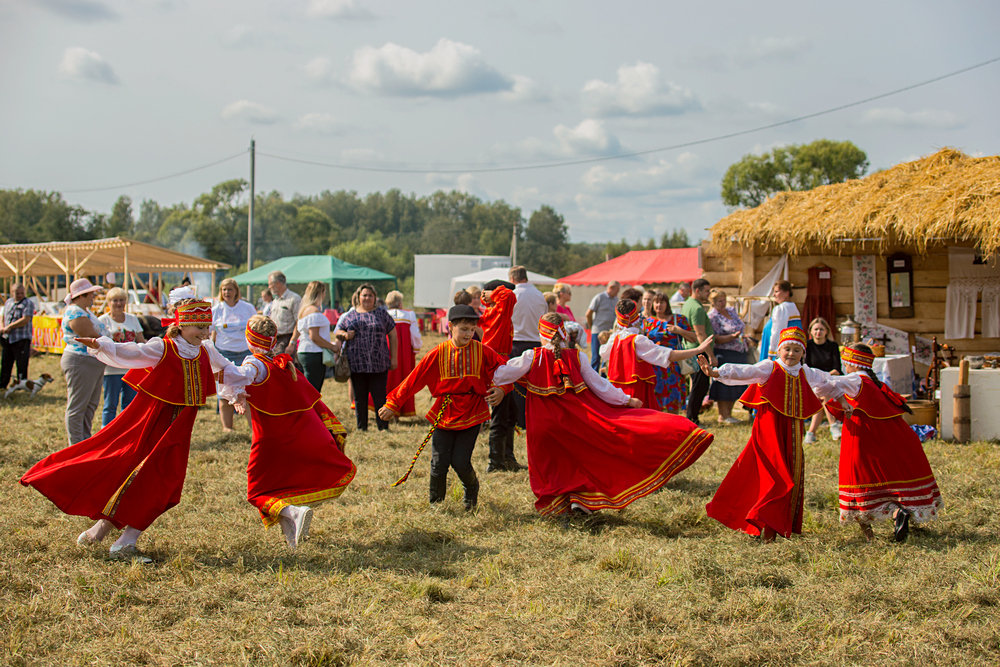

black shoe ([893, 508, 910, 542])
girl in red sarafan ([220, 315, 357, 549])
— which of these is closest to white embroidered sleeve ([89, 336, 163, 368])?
girl in red sarafan ([220, 315, 357, 549])

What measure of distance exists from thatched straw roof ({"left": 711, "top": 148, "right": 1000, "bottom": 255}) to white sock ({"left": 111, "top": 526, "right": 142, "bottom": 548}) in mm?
9219

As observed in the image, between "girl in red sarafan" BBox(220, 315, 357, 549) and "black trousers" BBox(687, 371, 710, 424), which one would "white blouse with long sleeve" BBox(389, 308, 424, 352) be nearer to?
"black trousers" BBox(687, 371, 710, 424)

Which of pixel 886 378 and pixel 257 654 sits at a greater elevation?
pixel 886 378

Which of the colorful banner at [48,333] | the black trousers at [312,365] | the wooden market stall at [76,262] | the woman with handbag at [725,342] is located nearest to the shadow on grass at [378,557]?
the black trousers at [312,365]

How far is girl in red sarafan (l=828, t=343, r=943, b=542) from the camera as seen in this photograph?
5.40 meters

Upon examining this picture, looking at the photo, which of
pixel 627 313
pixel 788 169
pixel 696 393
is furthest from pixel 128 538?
pixel 788 169

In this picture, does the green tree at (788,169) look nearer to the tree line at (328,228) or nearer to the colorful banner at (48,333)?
the tree line at (328,228)

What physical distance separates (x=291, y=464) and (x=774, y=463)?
309cm

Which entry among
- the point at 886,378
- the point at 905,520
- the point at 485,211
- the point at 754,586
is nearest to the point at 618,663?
the point at 754,586

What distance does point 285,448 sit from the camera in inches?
208

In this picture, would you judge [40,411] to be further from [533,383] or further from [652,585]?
[652,585]

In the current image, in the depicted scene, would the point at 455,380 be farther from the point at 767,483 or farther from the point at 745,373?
the point at 767,483

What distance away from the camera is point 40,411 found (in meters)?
10.8

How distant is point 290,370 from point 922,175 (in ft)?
32.2
